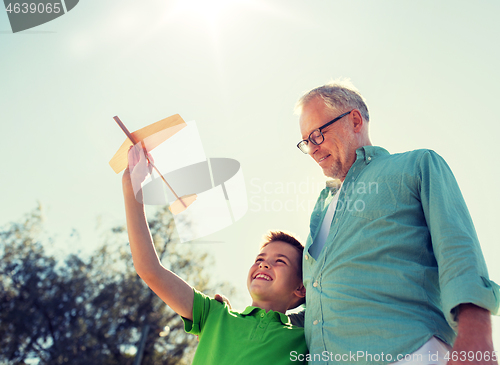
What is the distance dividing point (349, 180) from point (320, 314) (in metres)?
0.80

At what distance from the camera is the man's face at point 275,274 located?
253 cm

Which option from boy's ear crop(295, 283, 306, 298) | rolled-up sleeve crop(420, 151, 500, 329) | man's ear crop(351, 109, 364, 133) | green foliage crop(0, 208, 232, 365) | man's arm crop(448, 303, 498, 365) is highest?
man's ear crop(351, 109, 364, 133)

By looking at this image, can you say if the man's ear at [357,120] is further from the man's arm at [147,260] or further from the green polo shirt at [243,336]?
the man's arm at [147,260]

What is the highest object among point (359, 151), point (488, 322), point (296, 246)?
point (359, 151)

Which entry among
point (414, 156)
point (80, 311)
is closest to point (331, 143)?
point (414, 156)

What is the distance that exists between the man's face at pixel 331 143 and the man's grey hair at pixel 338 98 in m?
0.05

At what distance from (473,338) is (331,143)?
1386mm

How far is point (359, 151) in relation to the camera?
7.29 ft

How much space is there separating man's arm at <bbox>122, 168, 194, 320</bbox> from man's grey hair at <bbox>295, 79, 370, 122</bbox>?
129 centimetres

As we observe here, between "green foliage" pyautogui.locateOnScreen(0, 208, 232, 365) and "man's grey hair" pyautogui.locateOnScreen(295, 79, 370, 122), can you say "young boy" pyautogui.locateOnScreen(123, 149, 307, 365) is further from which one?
"green foliage" pyautogui.locateOnScreen(0, 208, 232, 365)

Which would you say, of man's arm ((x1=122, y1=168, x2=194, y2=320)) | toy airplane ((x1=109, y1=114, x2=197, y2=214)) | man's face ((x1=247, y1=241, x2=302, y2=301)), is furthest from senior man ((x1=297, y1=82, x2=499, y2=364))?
toy airplane ((x1=109, y1=114, x2=197, y2=214))

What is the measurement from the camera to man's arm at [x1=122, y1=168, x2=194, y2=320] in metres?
2.11

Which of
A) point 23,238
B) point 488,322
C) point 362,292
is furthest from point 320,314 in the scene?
point 23,238

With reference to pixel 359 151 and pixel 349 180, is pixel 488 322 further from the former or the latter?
pixel 359 151
